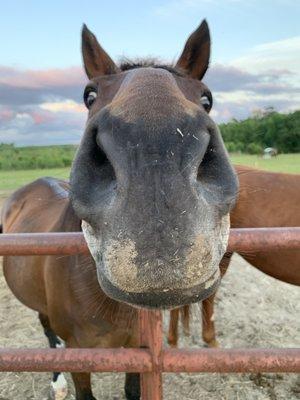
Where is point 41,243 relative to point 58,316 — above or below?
above

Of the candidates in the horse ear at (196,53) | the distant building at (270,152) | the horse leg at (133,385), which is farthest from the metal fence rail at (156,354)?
the distant building at (270,152)

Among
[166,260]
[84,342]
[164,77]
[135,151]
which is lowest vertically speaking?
[84,342]

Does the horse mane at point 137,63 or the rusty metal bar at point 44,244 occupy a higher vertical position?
the horse mane at point 137,63

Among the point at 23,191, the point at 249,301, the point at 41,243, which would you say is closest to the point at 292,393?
the point at 249,301

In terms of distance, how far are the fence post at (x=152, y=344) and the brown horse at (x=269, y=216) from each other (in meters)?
2.44

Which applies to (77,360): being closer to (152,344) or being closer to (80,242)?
(152,344)

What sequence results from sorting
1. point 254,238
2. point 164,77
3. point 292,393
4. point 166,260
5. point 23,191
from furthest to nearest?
point 23,191 < point 292,393 < point 254,238 < point 164,77 < point 166,260

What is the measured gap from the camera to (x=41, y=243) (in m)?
1.79

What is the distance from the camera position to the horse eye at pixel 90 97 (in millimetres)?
2001

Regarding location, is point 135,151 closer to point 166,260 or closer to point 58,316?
point 166,260

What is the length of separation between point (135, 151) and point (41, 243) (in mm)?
781

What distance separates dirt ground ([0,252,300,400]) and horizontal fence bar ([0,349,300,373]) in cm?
47

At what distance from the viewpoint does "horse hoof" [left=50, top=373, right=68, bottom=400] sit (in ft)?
11.9

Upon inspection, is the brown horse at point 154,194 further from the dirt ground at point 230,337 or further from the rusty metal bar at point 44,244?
the dirt ground at point 230,337
